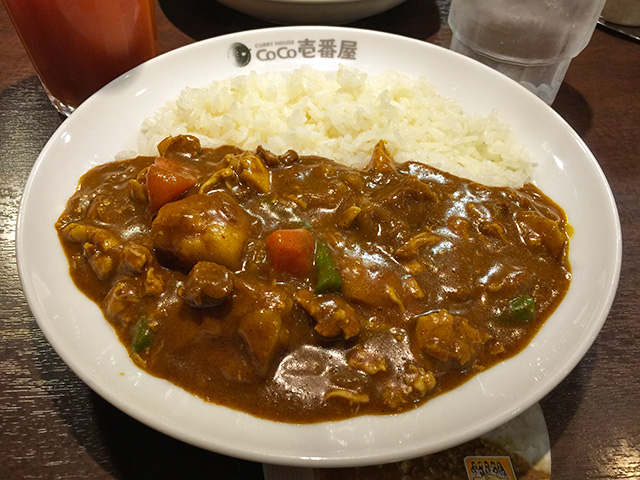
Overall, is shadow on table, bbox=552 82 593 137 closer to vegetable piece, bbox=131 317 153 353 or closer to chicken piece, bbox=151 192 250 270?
chicken piece, bbox=151 192 250 270

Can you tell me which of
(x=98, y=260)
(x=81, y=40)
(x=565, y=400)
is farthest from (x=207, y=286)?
(x=81, y=40)

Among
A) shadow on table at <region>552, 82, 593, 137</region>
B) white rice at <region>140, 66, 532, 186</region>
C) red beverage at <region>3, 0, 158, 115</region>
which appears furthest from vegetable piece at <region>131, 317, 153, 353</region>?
shadow on table at <region>552, 82, 593, 137</region>

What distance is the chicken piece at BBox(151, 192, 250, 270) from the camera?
1993 mm

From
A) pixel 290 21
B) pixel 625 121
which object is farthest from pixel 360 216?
pixel 625 121

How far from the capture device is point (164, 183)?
7.56 ft

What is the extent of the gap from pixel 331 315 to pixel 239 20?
10.3 ft

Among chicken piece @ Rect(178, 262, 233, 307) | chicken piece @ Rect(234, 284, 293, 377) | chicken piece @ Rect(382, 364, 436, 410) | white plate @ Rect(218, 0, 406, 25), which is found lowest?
chicken piece @ Rect(382, 364, 436, 410)

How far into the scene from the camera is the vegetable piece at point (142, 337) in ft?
6.15

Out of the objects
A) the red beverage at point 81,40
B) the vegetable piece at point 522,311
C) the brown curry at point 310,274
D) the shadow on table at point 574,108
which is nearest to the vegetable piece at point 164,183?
the brown curry at point 310,274

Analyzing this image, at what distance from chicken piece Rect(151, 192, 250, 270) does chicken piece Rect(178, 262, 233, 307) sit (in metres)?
0.12

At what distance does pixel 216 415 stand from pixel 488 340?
3.58 ft

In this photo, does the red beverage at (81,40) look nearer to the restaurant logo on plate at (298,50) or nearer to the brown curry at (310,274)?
the restaurant logo on plate at (298,50)

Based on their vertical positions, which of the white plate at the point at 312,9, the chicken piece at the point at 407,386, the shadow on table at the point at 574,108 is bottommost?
the chicken piece at the point at 407,386

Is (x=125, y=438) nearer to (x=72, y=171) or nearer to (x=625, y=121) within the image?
(x=72, y=171)
